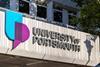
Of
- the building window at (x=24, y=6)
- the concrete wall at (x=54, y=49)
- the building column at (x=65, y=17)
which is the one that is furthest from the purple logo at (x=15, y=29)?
A: the building column at (x=65, y=17)

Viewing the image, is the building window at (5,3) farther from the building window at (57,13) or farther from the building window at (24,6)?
the building window at (57,13)

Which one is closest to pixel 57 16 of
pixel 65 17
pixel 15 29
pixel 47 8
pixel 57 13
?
pixel 57 13

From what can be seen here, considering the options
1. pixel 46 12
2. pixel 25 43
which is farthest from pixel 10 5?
pixel 25 43

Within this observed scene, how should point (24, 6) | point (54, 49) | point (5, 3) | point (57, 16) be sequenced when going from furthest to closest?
point (57, 16) < point (24, 6) < point (5, 3) < point (54, 49)

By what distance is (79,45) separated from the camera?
18.3m

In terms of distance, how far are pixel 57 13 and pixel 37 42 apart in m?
9.02

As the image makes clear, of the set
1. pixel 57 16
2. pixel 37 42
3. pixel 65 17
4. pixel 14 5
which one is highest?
pixel 14 5

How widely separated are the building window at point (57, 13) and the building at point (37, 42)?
7.67 ft

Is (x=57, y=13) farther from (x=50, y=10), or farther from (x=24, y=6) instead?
(x=24, y=6)

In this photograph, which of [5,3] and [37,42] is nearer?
[37,42]

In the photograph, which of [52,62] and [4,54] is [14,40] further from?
[52,62]

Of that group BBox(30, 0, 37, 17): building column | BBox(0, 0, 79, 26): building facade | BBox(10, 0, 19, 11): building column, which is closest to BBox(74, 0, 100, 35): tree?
BBox(0, 0, 79, 26): building facade

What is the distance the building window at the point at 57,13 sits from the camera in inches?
939

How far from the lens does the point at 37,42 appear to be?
15633 mm
